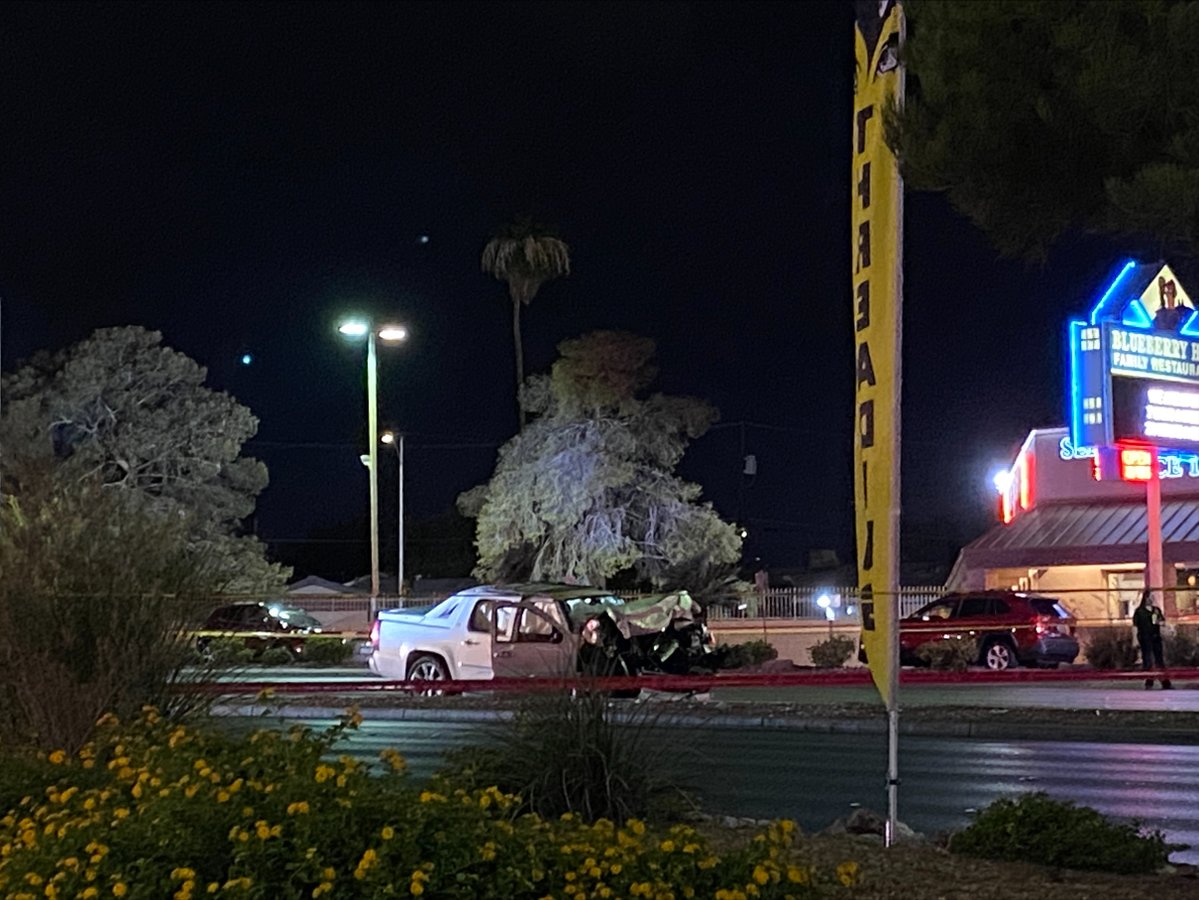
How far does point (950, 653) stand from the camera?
30125 mm

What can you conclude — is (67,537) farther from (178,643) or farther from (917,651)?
(917,651)

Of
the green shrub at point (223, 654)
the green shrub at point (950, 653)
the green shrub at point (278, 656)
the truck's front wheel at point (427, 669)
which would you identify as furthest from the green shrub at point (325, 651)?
the green shrub at point (223, 654)

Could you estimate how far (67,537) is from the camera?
10750 mm

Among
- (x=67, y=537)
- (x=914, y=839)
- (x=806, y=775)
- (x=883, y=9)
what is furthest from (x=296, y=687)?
(x=883, y=9)

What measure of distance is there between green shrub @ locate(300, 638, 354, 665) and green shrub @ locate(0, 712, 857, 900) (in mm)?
29310

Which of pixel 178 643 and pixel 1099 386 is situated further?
pixel 1099 386

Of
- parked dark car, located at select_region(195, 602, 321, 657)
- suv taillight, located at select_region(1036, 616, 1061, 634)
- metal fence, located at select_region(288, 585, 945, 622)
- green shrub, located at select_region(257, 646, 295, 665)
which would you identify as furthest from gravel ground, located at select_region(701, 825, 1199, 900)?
metal fence, located at select_region(288, 585, 945, 622)

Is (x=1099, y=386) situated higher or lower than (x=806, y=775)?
higher

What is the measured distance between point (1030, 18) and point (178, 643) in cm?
658

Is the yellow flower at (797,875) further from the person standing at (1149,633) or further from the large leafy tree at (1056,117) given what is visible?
the person standing at (1149,633)

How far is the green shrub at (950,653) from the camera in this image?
3002 cm

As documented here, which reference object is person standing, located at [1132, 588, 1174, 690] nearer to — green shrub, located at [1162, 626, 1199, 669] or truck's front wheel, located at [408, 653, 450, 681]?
green shrub, located at [1162, 626, 1199, 669]

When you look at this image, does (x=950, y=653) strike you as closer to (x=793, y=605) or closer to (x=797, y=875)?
(x=793, y=605)

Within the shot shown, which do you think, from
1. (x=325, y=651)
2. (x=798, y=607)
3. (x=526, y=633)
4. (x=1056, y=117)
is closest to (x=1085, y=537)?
(x=798, y=607)
